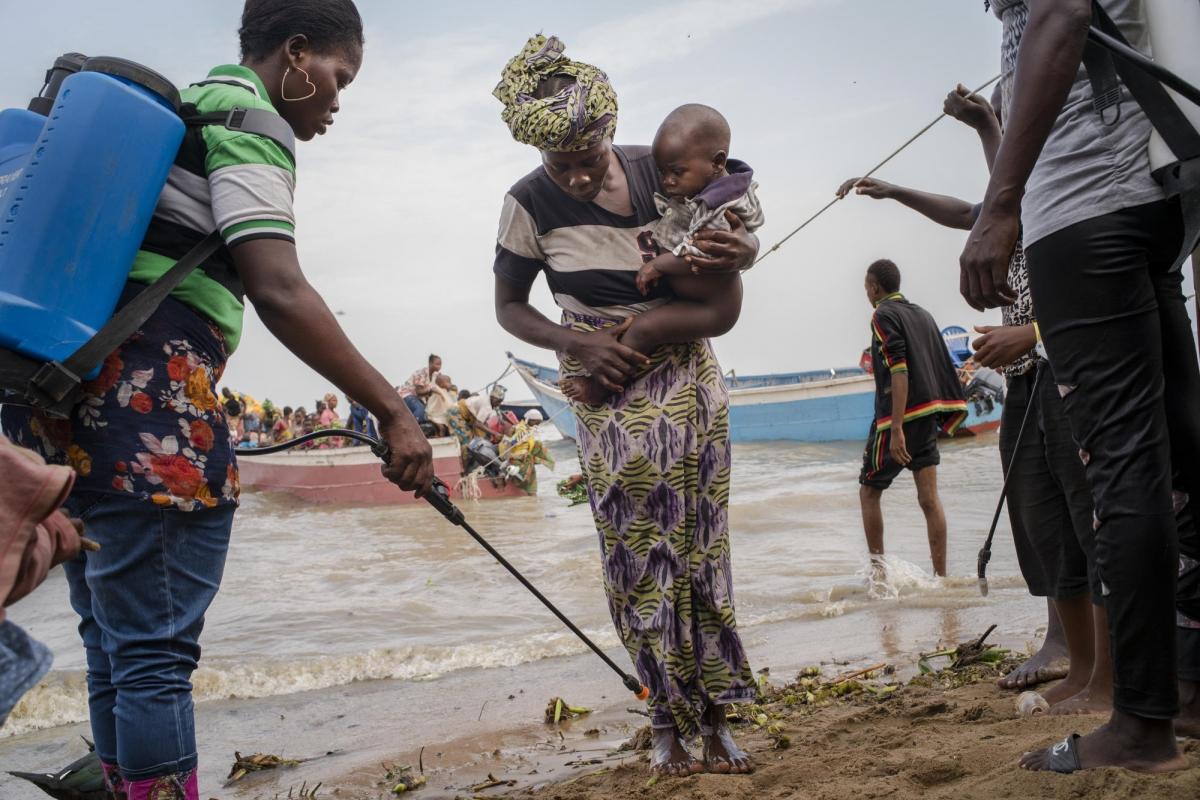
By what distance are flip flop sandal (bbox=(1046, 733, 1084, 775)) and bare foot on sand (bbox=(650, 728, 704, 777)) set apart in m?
1.05

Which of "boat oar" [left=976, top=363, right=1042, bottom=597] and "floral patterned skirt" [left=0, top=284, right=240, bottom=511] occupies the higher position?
"floral patterned skirt" [left=0, top=284, right=240, bottom=511]

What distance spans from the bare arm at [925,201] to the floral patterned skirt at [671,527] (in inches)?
48.6

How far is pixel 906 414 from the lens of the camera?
249 inches

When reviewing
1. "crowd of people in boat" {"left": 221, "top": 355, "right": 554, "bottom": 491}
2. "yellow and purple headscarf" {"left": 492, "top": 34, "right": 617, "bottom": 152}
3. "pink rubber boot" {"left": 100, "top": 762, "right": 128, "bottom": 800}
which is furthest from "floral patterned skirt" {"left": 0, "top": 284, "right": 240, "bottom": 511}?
"crowd of people in boat" {"left": 221, "top": 355, "right": 554, "bottom": 491}

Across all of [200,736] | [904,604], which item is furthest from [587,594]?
[200,736]

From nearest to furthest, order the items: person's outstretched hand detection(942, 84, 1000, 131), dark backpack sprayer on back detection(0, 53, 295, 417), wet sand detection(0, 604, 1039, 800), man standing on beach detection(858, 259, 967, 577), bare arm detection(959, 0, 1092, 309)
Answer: dark backpack sprayer on back detection(0, 53, 295, 417)
bare arm detection(959, 0, 1092, 309)
person's outstretched hand detection(942, 84, 1000, 131)
wet sand detection(0, 604, 1039, 800)
man standing on beach detection(858, 259, 967, 577)

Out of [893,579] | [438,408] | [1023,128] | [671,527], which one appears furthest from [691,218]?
[438,408]

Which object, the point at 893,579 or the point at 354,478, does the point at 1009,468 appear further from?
the point at 354,478

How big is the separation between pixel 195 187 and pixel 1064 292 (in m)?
1.92

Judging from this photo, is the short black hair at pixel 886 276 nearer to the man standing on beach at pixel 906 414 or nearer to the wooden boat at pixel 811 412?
the man standing on beach at pixel 906 414

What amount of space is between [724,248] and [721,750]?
1493mm

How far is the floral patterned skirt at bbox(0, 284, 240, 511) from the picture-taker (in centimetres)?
203

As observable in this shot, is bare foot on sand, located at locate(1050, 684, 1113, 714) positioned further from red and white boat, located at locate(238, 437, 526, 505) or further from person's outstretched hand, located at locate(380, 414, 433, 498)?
red and white boat, located at locate(238, 437, 526, 505)

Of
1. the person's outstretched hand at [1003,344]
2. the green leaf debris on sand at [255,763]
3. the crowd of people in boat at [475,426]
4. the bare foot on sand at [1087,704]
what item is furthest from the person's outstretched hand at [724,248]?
the crowd of people in boat at [475,426]
